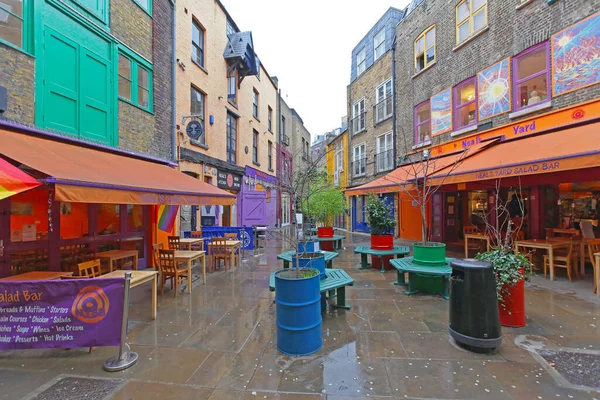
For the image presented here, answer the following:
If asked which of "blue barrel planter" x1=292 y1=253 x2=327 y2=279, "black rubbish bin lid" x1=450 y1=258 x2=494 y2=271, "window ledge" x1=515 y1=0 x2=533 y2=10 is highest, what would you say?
"window ledge" x1=515 y1=0 x2=533 y2=10

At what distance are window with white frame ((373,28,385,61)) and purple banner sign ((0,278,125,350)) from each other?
736 inches

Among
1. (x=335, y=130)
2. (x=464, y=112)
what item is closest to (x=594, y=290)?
(x=464, y=112)

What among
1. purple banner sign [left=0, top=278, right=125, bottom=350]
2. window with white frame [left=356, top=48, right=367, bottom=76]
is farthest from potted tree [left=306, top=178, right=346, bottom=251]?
window with white frame [left=356, top=48, right=367, bottom=76]

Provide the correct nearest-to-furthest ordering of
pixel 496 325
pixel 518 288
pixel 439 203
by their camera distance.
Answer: pixel 496 325 → pixel 518 288 → pixel 439 203

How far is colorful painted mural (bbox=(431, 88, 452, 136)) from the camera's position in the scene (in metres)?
11.8

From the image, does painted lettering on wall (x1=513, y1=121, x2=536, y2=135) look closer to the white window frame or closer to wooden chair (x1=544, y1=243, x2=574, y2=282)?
wooden chair (x1=544, y1=243, x2=574, y2=282)

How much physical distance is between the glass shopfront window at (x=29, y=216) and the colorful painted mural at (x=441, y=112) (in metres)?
13.2

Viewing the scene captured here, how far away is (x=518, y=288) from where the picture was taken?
4.09 m

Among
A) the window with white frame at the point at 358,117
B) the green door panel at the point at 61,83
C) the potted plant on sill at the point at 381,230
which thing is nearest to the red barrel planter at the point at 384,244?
the potted plant on sill at the point at 381,230

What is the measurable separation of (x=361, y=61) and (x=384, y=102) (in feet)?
16.0

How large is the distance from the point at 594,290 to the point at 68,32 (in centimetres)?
1247

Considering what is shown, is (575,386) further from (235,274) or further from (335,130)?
(335,130)

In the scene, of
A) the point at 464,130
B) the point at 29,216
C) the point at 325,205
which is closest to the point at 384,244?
the point at 325,205

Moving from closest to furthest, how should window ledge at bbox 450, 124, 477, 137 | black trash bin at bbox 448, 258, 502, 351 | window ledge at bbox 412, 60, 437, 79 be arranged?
black trash bin at bbox 448, 258, 502, 351 < window ledge at bbox 450, 124, 477, 137 < window ledge at bbox 412, 60, 437, 79
